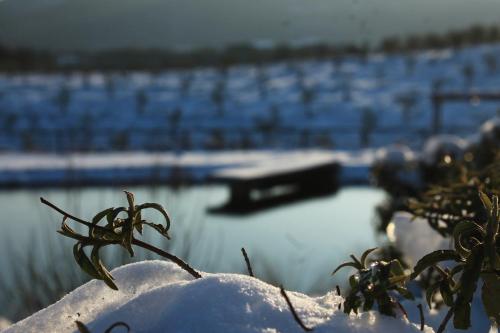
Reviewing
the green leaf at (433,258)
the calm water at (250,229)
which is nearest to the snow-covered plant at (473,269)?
the green leaf at (433,258)

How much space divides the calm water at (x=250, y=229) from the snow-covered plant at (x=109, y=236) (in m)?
3.21

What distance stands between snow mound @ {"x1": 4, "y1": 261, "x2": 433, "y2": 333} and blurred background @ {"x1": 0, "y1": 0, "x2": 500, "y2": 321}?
8.86 feet

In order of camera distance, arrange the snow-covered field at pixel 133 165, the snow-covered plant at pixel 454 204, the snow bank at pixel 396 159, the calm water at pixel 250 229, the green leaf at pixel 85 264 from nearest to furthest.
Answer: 1. the green leaf at pixel 85 264
2. the snow-covered plant at pixel 454 204
3. the calm water at pixel 250 229
4. the snow bank at pixel 396 159
5. the snow-covered field at pixel 133 165

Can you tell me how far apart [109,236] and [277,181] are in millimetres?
11348

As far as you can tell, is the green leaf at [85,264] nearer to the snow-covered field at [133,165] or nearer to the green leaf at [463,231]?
the green leaf at [463,231]

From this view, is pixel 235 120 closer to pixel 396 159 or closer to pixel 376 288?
pixel 396 159

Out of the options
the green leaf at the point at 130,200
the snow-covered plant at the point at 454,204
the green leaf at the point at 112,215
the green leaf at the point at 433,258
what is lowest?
the snow-covered plant at the point at 454,204

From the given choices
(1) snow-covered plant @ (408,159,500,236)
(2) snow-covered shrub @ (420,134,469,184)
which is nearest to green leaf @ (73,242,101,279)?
(1) snow-covered plant @ (408,159,500,236)

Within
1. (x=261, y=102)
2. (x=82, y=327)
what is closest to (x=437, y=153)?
(x=82, y=327)

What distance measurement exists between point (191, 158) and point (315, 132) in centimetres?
733

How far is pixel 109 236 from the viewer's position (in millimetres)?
645

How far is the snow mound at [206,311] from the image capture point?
0.53 meters

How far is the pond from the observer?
503 cm

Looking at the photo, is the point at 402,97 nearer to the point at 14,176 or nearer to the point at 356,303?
the point at 14,176
